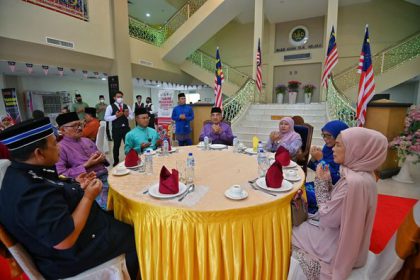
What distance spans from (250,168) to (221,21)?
8.99m

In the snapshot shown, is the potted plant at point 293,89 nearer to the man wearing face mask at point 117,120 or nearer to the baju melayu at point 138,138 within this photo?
the man wearing face mask at point 117,120

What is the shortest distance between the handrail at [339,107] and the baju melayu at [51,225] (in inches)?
211

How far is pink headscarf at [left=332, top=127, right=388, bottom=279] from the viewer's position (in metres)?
1.18

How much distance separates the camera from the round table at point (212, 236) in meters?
1.21

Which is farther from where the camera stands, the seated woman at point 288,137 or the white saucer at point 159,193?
the seated woman at point 288,137

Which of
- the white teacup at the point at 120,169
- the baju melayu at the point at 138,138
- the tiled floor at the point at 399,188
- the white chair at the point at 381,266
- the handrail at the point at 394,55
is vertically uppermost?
the handrail at the point at 394,55

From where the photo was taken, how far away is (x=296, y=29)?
9945mm

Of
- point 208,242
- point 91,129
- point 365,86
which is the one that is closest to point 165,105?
point 91,129

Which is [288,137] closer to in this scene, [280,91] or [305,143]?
[305,143]

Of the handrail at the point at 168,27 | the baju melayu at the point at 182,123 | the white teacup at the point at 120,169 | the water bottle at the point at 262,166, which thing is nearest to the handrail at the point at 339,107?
the baju melayu at the point at 182,123

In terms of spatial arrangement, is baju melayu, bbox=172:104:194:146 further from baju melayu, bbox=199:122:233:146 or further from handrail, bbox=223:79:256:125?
handrail, bbox=223:79:256:125

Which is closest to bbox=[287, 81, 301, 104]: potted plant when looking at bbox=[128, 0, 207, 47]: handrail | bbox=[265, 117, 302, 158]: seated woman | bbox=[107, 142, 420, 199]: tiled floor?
bbox=[128, 0, 207, 47]: handrail

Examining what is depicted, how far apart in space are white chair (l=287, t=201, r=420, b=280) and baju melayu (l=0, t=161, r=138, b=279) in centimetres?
102

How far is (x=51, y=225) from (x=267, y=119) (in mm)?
6491
